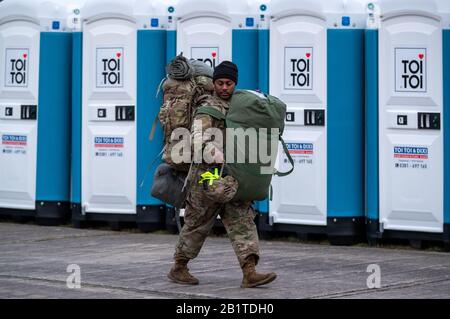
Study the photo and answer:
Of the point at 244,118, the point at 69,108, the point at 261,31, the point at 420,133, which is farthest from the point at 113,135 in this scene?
the point at 244,118

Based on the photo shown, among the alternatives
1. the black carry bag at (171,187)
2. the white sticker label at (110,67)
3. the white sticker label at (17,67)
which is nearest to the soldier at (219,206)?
the black carry bag at (171,187)

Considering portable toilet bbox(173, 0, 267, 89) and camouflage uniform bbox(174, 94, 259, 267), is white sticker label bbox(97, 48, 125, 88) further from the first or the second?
camouflage uniform bbox(174, 94, 259, 267)

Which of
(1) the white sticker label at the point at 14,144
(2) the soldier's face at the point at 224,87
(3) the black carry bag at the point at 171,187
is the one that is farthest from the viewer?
(1) the white sticker label at the point at 14,144

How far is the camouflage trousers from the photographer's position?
7969mm

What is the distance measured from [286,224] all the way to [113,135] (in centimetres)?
218

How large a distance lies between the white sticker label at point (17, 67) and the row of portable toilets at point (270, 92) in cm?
2

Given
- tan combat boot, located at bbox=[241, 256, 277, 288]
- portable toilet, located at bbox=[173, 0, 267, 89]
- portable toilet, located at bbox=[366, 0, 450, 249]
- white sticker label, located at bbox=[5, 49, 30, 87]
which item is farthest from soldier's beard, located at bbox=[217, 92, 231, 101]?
white sticker label, located at bbox=[5, 49, 30, 87]

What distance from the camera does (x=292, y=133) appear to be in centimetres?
1097

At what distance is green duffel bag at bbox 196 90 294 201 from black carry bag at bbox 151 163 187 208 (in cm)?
50

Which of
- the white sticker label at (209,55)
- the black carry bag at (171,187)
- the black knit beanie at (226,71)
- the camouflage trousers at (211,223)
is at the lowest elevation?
the camouflage trousers at (211,223)

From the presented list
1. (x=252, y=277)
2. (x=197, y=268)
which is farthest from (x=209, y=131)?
(x=197, y=268)

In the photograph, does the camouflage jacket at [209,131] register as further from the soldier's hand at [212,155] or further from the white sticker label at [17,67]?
the white sticker label at [17,67]

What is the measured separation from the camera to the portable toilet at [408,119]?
10.3 m

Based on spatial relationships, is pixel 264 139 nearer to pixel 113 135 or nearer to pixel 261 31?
pixel 261 31
